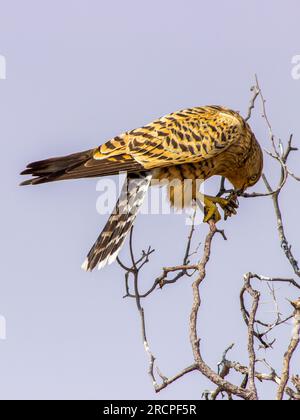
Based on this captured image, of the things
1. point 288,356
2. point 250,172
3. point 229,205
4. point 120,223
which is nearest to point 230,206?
point 229,205

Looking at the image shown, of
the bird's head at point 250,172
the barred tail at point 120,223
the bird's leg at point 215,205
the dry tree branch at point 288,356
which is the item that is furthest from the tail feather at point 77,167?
the dry tree branch at point 288,356

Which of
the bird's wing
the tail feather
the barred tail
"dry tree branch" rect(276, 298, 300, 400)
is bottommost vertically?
"dry tree branch" rect(276, 298, 300, 400)

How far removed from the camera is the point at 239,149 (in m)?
6.26

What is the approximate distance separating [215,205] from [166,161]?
1.73 ft

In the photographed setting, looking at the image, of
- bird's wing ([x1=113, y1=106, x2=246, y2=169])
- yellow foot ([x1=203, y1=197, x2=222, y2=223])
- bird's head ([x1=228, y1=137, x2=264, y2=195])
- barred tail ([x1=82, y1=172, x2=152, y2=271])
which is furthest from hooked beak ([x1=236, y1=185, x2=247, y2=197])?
barred tail ([x1=82, y1=172, x2=152, y2=271])

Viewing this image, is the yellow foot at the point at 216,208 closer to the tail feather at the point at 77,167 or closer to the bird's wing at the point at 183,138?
the bird's wing at the point at 183,138

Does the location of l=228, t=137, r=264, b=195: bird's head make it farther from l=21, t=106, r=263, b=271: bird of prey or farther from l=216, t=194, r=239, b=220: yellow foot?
l=216, t=194, r=239, b=220: yellow foot

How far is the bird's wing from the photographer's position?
18.8ft

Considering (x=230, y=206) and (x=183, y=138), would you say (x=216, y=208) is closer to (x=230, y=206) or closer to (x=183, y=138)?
(x=230, y=206)

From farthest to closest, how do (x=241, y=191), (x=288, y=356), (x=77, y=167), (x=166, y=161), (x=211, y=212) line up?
(x=241, y=191) < (x=211, y=212) < (x=166, y=161) < (x=77, y=167) < (x=288, y=356)

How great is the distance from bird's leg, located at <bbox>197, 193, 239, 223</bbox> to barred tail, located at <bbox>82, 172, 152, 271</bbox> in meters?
0.47

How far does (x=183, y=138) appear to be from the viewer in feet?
19.5

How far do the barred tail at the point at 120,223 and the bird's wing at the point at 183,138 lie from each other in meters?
0.14

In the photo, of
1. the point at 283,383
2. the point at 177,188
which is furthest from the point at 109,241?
the point at 283,383
